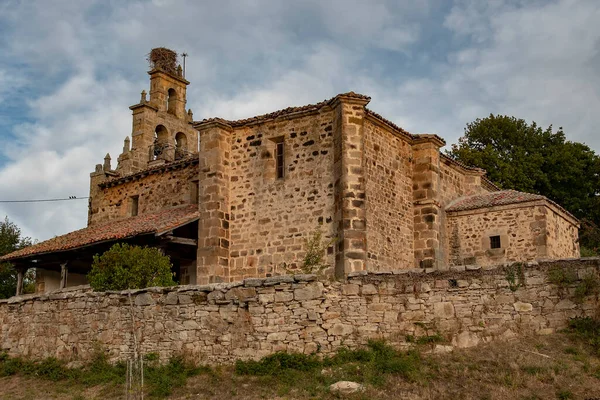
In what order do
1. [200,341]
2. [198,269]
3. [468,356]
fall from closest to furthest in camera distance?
[468,356], [200,341], [198,269]

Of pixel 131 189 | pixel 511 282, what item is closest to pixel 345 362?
pixel 511 282

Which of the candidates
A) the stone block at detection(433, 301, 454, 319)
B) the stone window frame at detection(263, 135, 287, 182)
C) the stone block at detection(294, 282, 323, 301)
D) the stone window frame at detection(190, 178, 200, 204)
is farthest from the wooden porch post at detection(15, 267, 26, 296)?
the stone block at detection(433, 301, 454, 319)

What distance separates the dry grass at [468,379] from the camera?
10219mm

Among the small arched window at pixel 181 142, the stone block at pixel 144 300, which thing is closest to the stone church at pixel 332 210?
the stone block at pixel 144 300

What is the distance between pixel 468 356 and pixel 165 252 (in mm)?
11202

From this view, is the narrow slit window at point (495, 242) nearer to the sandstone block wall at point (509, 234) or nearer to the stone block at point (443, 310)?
the sandstone block wall at point (509, 234)

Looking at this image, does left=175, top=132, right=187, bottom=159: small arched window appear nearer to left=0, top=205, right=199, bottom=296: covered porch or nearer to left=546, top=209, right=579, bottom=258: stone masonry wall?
left=0, top=205, right=199, bottom=296: covered porch

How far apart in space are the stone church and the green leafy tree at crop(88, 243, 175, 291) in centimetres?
338

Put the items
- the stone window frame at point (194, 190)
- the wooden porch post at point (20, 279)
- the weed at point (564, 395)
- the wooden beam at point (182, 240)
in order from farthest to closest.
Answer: the wooden porch post at point (20, 279), the stone window frame at point (194, 190), the wooden beam at point (182, 240), the weed at point (564, 395)

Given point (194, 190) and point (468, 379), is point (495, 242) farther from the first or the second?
point (468, 379)

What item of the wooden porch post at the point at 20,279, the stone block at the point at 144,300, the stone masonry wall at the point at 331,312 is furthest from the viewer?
the wooden porch post at the point at 20,279

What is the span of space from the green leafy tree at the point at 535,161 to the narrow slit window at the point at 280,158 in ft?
52.3

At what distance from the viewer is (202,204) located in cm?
1989

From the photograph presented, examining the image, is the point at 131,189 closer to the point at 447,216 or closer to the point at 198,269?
the point at 198,269
